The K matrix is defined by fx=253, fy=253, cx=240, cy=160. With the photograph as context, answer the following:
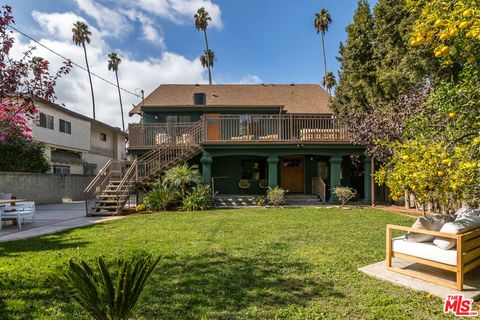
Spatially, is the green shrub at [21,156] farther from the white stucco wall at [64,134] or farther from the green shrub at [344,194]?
the green shrub at [344,194]

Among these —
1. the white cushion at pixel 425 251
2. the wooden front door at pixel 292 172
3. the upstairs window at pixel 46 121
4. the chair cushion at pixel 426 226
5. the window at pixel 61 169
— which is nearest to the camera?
the white cushion at pixel 425 251

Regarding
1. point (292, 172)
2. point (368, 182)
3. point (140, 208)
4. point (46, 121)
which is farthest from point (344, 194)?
point (46, 121)

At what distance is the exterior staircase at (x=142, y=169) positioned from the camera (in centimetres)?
1179

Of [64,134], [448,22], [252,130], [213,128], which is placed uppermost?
Result: [64,134]

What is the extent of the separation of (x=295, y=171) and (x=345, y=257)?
11391 mm

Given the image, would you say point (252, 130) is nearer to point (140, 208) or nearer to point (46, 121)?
point (140, 208)

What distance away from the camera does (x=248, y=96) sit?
1972 cm

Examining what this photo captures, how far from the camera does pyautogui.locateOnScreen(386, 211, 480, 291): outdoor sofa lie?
3.65 m

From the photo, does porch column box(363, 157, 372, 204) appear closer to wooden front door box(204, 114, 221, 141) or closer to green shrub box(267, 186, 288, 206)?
green shrub box(267, 186, 288, 206)

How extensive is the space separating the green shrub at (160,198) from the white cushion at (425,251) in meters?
9.92

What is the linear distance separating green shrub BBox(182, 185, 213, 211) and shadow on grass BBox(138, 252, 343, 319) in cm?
696

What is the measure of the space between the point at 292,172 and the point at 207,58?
28.4 meters

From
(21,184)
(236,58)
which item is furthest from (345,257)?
(236,58)

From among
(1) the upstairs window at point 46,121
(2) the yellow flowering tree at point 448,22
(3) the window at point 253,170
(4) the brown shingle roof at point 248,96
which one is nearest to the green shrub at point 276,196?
(3) the window at point 253,170
